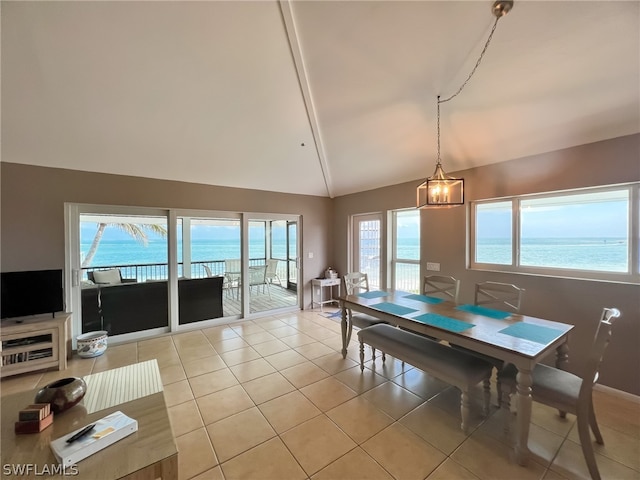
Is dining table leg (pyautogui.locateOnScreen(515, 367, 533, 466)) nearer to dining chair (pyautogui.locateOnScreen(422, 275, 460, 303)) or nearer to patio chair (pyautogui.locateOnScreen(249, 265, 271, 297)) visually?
dining chair (pyautogui.locateOnScreen(422, 275, 460, 303))

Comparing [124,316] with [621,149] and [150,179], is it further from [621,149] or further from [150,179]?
[621,149]

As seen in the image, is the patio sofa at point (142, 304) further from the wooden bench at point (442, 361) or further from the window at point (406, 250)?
the window at point (406, 250)

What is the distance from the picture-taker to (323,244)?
5.71 metres

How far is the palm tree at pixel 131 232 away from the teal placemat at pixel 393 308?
3.39m

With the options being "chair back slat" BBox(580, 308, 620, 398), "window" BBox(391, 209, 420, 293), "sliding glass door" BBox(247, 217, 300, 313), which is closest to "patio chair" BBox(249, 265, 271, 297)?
"sliding glass door" BBox(247, 217, 300, 313)

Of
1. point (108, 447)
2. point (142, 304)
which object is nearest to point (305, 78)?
point (108, 447)

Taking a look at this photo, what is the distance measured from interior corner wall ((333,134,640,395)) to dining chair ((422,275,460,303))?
531 mm

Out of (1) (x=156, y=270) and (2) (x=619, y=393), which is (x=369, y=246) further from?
(1) (x=156, y=270)

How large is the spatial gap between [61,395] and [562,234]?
4.47 m

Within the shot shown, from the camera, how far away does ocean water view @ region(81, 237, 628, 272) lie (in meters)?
2.62

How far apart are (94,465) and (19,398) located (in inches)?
38.0

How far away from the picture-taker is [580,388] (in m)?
1.64

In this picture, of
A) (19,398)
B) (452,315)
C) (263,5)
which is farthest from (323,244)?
(19,398)

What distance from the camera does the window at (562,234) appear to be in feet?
8.32
